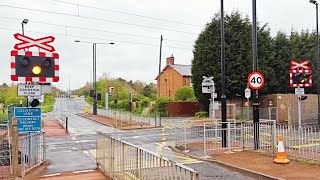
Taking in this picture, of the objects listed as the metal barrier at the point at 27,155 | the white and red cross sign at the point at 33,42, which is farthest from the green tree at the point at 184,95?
the white and red cross sign at the point at 33,42

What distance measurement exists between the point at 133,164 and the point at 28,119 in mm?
4138

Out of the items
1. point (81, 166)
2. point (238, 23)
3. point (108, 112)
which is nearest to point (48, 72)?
point (81, 166)

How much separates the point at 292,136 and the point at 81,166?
8.30m

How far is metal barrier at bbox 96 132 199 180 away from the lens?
185 inches

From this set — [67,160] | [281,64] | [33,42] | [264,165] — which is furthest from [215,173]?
[281,64]

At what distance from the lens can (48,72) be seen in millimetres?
9594

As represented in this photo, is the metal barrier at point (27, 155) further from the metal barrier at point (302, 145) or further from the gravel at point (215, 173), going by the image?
the metal barrier at point (302, 145)

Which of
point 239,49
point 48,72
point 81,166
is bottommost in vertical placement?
point 81,166

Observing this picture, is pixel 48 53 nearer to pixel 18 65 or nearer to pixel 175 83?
pixel 18 65

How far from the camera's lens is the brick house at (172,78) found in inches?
2254

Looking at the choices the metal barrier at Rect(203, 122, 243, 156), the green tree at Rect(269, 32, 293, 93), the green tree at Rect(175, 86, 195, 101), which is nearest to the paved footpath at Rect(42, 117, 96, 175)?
the metal barrier at Rect(203, 122, 243, 156)

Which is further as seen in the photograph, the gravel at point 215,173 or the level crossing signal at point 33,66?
the gravel at point 215,173

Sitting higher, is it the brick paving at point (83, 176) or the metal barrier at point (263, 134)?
the metal barrier at point (263, 134)

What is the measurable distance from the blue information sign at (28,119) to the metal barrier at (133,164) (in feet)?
5.53
